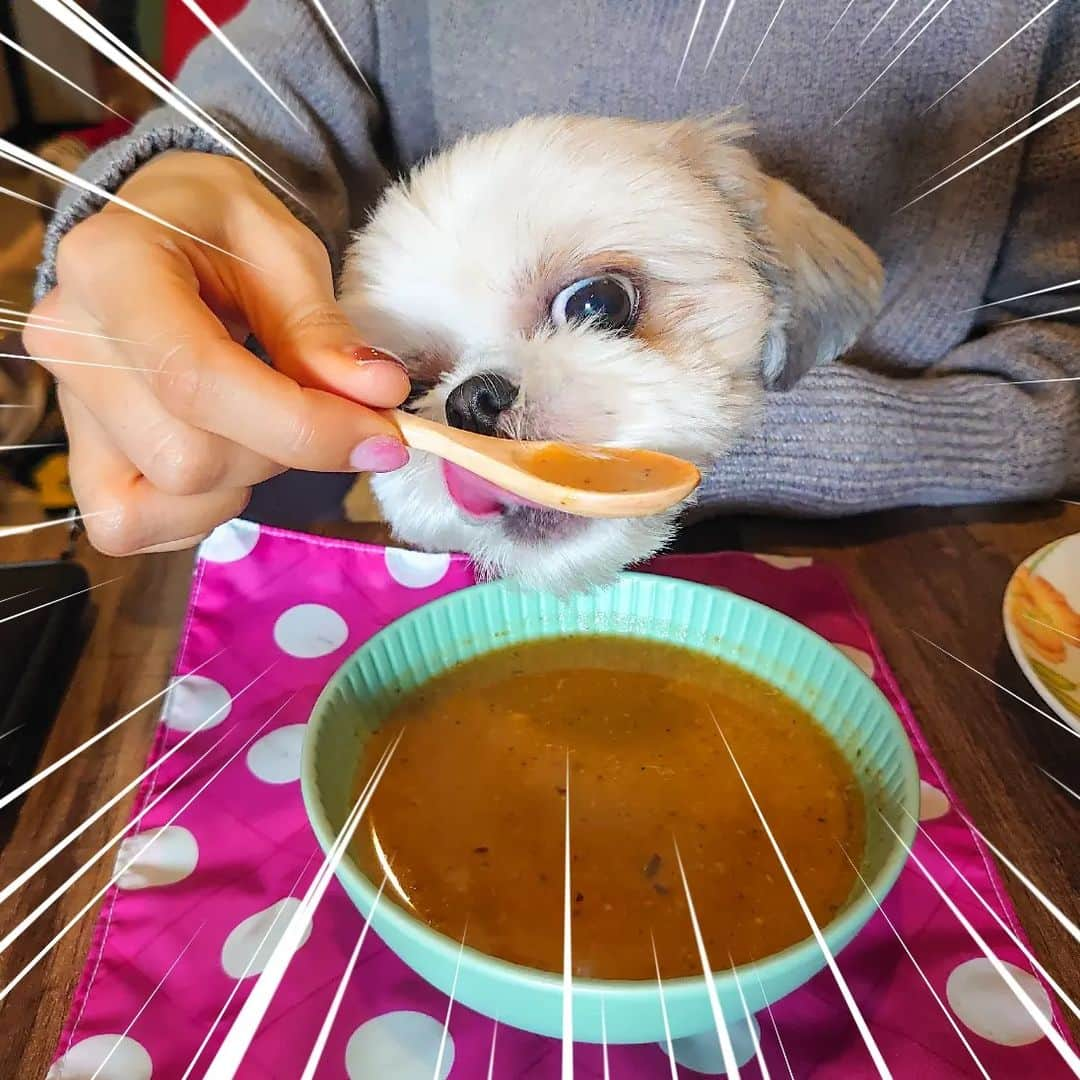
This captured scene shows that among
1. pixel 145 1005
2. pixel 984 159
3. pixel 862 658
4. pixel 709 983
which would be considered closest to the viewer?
pixel 709 983

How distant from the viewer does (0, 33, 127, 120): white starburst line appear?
1.05 ft

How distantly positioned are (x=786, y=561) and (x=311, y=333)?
0.44 meters

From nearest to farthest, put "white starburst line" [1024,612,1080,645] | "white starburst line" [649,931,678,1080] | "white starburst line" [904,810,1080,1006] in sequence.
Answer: "white starburst line" [649,931,678,1080] → "white starburst line" [904,810,1080,1006] → "white starburst line" [1024,612,1080,645]

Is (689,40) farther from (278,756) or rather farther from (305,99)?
(278,756)

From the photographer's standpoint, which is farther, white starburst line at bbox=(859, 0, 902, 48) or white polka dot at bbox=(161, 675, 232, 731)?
white starburst line at bbox=(859, 0, 902, 48)

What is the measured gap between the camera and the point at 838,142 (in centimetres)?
68

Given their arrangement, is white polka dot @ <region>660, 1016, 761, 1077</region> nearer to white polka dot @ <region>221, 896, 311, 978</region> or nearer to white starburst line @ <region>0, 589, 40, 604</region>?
white polka dot @ <region>221, 896, 311, 978</region>

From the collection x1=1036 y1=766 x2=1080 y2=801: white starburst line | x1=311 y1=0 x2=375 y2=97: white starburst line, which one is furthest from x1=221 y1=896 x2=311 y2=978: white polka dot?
x1=311 y1=0 x2=375 y2=97: white starburst line

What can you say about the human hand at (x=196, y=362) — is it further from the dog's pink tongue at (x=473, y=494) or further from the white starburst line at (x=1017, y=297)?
the white starburst line at (x=1017, y=297)

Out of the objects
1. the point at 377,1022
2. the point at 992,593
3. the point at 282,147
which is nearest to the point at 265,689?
the point at 377,1022

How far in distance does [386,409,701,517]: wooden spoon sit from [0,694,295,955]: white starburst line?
0.26 meters

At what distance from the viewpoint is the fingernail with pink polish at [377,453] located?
14.2 inches

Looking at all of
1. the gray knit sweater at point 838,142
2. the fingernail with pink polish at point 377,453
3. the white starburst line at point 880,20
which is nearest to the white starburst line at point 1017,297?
the gray knit sweater at point 838,142

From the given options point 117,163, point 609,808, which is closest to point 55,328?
point 117,163
